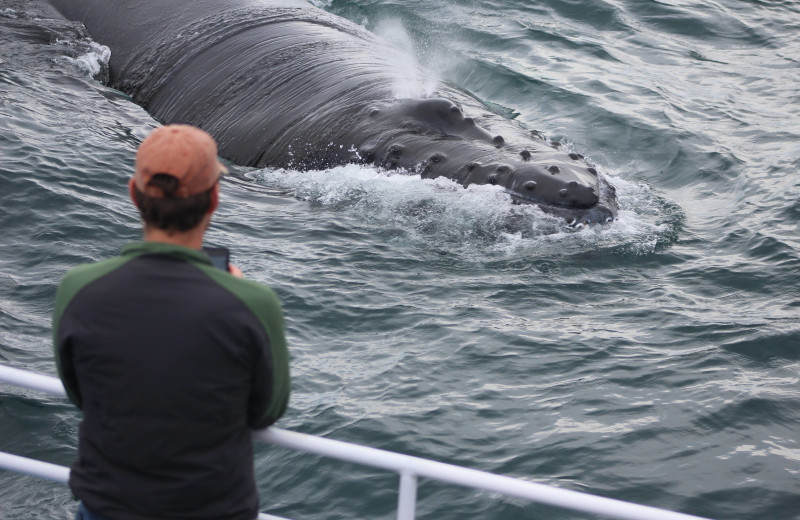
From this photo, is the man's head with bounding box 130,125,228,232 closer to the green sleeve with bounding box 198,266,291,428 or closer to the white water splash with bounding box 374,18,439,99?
the green sleeve with bounding box 198,266,291,428

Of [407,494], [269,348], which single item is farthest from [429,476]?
[269,348]

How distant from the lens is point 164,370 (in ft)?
9.97

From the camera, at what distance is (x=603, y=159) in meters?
11.2

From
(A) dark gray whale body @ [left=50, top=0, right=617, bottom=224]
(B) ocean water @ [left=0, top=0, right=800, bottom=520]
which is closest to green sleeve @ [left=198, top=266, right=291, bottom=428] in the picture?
(B) ocean water @ [left=0, top=0, right=800, bottom=520]

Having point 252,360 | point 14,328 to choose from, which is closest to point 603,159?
point 14,328

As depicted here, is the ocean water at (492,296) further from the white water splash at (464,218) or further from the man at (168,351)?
the man at (168,351)

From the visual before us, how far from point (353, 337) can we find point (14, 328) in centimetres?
227

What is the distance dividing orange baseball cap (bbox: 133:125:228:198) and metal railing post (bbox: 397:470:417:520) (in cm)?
115

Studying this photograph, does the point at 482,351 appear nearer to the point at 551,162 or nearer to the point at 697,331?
the point at 697,331

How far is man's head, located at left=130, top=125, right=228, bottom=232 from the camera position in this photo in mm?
3035

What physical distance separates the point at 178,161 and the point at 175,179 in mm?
57

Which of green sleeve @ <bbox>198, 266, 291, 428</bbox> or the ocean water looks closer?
green sleeve @ <bbox>198, 266, 291, 428</bbox>

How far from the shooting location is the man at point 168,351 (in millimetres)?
3039

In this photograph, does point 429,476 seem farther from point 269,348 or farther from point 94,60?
point 94,60
